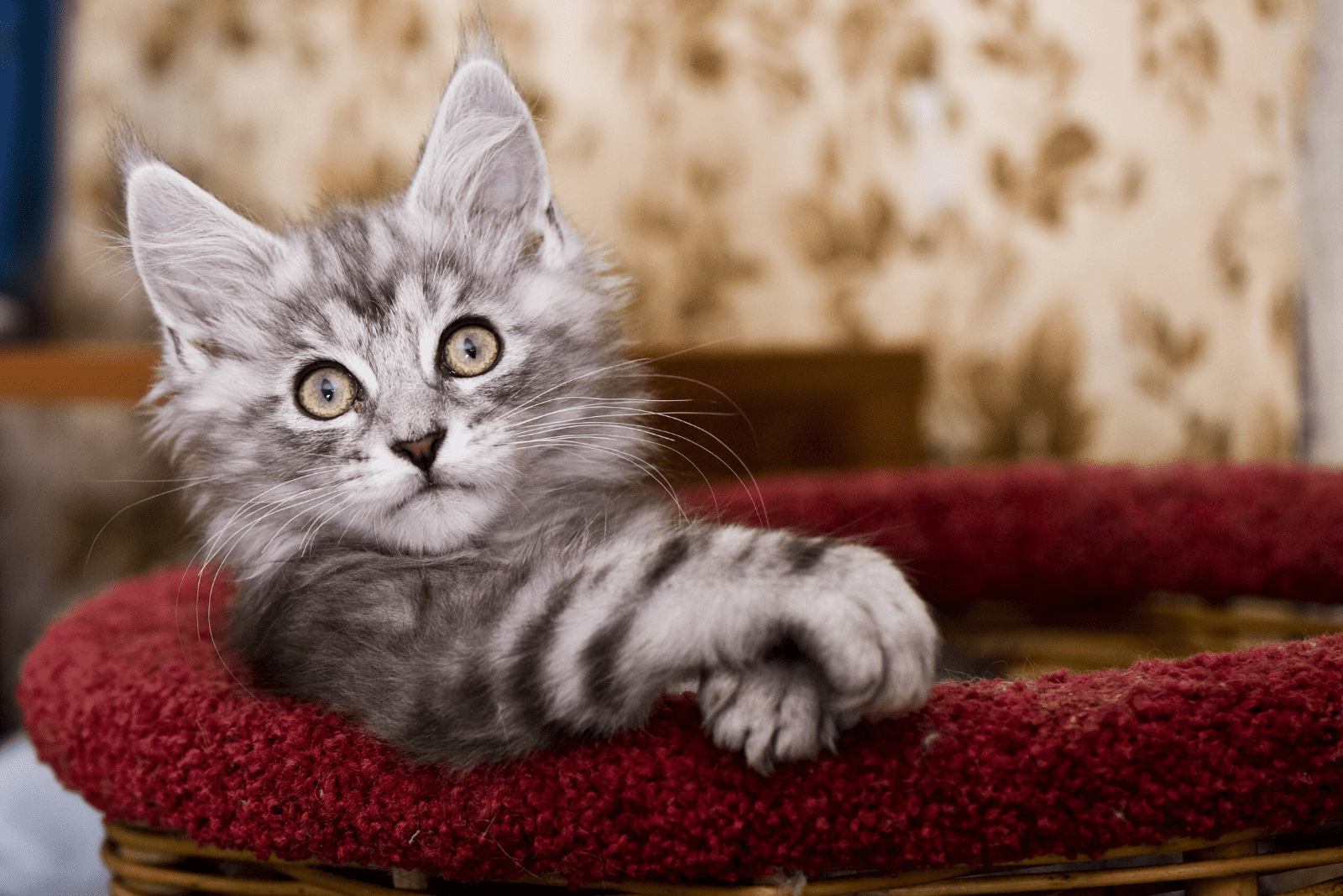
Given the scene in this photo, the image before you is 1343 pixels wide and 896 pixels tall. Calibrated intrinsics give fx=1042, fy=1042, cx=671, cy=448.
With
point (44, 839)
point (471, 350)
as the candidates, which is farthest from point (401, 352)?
point (44, 839)

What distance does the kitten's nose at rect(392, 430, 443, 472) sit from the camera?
78 cm

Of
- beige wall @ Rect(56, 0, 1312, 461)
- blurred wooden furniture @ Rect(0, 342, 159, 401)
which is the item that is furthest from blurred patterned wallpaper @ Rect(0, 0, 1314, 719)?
blurred wooden furniture @ Rect(0, 342, 159, 401)

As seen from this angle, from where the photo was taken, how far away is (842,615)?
588 mm

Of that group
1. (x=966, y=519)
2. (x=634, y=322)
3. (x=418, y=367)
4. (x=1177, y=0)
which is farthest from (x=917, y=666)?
(x=1177, y=0)

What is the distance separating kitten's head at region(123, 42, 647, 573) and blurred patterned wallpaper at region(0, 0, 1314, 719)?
127 cm

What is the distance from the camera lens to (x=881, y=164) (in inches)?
88.8

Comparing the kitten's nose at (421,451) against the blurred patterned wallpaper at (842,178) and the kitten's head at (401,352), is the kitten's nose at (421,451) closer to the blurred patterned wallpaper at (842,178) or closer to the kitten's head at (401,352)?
the kitten's head at (401,352)

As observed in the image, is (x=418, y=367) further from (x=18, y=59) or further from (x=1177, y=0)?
(x=1177, y=0)

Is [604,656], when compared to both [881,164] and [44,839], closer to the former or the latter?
[44,839]

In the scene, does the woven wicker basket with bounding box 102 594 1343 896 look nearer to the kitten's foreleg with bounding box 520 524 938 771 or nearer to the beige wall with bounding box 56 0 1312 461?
the kitten's foreleg with bounding box 520 524 938 771

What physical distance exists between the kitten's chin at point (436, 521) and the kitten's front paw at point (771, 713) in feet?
0.89

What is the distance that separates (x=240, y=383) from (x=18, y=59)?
1498 mm

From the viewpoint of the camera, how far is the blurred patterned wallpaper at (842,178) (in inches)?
85.6

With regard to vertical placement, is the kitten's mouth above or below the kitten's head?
below
